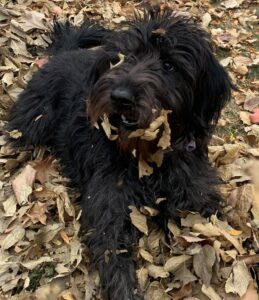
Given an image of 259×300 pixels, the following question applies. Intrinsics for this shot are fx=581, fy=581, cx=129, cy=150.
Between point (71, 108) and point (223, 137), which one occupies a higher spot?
point (71, 108)

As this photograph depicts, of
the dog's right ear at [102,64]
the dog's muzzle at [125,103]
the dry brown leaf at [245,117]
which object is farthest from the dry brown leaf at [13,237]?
the dry brown leaf at [245,117]

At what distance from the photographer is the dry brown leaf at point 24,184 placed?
390cm

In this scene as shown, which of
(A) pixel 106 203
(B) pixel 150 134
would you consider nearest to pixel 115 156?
(A) pixel 106 203

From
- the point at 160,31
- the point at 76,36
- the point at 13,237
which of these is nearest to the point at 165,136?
the point at 160,31

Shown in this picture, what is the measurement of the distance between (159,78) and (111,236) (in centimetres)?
99

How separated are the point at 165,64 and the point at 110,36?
0.44 m

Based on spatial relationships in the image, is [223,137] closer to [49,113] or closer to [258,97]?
[258,97]

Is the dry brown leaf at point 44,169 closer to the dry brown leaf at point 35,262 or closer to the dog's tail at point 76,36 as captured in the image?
the dry brown leaf at point 35,262

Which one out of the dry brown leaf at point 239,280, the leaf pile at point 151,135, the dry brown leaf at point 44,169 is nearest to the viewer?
the leaf pile at point 151,135

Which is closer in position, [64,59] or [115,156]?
[115,156]

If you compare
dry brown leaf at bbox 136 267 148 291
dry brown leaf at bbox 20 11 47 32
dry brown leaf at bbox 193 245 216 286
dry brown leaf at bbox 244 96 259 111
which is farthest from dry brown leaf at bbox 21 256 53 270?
dry brown leaf at bbox 20 11 47 32

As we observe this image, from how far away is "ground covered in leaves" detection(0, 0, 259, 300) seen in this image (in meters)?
3.31

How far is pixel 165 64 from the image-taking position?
3148 mm

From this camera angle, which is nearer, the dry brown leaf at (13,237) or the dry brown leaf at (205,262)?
the dry brown leaf at (205,262)
